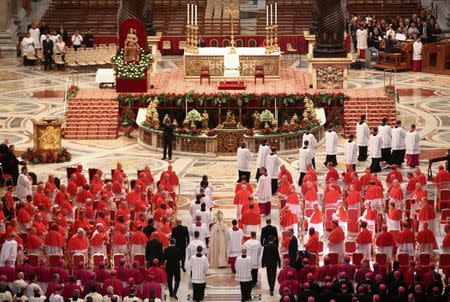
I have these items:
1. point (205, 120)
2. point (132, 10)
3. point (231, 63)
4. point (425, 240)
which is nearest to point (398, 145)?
point (205, 120)

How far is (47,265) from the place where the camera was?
2488 centimetres

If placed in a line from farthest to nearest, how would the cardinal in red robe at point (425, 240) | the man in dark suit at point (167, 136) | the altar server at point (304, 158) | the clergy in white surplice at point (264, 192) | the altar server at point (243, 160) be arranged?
the man in dark suit at point (167, 136), the altar server at point (304, 158), the altar server at point (243, 160), the clergy in white surplice at point (264, 192), the cardinal in red robe at point (425, 240)

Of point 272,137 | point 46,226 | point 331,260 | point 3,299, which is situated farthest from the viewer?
point 272,137

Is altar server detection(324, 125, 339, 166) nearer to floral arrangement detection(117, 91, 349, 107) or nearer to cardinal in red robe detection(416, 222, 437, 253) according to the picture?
floral arrangement detection(117, 91, 349, 107)

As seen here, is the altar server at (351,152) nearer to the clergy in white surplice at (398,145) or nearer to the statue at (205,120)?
the clergy in white surplice at (398,145)

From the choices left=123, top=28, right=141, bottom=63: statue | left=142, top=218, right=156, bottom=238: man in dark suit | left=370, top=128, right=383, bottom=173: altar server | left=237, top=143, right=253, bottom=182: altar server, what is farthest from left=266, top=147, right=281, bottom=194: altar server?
left=123, top=28, right=141, bottom=63: statue

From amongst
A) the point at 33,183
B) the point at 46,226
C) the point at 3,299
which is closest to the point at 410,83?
the point at 33,183

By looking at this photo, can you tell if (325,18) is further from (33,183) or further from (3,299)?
(3,299)

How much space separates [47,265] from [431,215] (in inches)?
316

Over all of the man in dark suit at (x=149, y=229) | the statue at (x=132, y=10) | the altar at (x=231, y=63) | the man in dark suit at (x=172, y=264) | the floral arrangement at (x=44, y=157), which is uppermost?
the statue at (x=132, y=10)

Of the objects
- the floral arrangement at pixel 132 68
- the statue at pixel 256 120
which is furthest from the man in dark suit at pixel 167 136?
the floral arrangement at pixel 132 68

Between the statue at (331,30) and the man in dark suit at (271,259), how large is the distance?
16797mm

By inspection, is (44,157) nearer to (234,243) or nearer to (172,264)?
(234,243)

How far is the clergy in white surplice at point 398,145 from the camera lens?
33.4 metres
